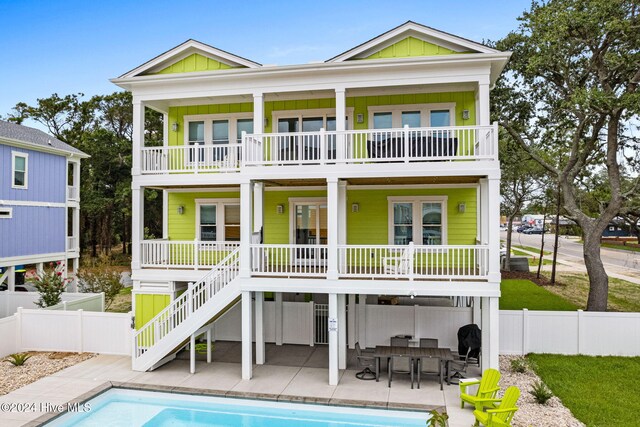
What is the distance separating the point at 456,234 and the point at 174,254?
946 cm

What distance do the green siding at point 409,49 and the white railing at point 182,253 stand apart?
719 cm

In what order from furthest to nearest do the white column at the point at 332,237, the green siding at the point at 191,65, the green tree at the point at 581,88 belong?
1. the green tree at the point at 581,88
2. the green siding at the point at 191,65
3. the white column at the point at 332,237

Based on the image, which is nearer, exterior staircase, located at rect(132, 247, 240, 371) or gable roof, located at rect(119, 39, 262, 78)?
exterior staircase, located at rect(132, 247, 240, 371)

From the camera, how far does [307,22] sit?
85.4 feet

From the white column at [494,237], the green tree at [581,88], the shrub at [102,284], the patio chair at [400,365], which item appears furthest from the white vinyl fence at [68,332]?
the green tree at [581,88]

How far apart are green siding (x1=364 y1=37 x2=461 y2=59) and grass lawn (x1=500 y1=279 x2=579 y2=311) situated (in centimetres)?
1193

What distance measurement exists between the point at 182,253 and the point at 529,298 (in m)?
17.1

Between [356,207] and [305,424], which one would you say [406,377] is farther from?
[356,207]

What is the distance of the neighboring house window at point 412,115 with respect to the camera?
14141mm

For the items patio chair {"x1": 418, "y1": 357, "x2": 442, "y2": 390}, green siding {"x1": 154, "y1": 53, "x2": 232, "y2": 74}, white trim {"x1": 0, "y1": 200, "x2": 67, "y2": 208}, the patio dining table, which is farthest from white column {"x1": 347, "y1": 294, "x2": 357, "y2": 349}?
white trim {"x1": 0, "y1": 200, "x2": 67, "y2": 208}

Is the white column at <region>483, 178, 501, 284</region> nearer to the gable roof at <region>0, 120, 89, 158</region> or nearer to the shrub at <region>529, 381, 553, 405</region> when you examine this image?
the shrub at <region>529, 381, 553, 405</region>

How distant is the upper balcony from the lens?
11.5 meters

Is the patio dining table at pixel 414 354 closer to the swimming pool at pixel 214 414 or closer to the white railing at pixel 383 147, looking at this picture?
the swimming pool at pixel 214 414

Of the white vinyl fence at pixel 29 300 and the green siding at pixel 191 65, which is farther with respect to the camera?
the white vinyl fence at pixel 29 300
